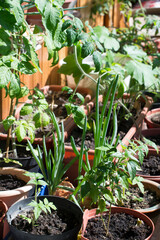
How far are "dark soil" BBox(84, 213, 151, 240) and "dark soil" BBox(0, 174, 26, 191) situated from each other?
1.55ft

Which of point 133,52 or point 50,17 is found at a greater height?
point 50,17

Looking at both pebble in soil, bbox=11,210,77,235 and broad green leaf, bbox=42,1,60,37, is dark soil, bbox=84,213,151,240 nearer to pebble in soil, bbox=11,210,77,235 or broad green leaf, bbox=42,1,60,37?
pebble in soil, bbox=11,210,77,235

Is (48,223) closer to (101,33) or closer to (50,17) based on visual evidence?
(50,17)

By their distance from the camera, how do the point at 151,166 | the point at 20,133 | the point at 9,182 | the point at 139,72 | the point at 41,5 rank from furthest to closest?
the point at 139,72 < the point at 151,166 < the point at 9,182 < the point at 20,133 < the point at 41,5

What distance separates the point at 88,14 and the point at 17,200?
3579mm

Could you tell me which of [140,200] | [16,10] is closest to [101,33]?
[140,200]

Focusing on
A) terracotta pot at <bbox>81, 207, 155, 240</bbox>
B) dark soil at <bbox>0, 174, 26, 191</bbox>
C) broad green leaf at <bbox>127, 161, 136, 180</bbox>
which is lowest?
terracotta pot at <bbox>81, 207, 155, 240</bbox>

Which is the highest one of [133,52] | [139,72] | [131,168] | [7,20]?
[7,20]

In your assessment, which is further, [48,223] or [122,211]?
[122,211]

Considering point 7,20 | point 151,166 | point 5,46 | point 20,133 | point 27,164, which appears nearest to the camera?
point 7,20

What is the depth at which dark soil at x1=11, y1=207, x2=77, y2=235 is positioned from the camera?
181 cm

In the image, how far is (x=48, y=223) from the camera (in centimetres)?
187

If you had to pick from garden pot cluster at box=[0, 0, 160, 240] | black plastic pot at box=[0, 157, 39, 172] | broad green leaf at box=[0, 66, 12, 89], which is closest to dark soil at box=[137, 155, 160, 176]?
garden pot cluster at box=[0, 0, 160, 240]

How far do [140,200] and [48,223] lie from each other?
0.61 meters
